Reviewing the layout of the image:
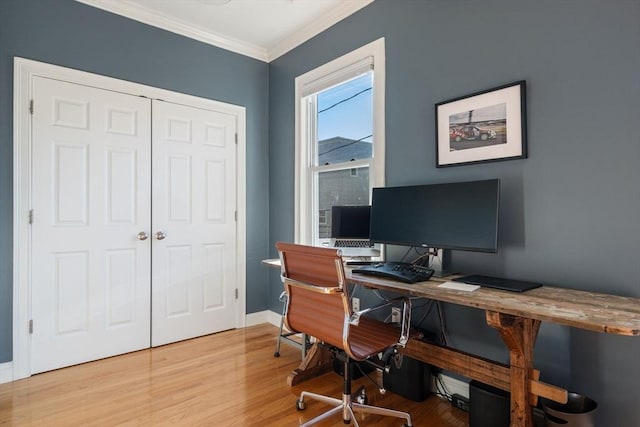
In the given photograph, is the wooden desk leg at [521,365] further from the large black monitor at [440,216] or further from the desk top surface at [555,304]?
the large black monitor at [440,216]

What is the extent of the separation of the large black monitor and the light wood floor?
3.34 feet

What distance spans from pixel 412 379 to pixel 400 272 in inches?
30.8

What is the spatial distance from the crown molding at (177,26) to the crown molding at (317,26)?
22 cm

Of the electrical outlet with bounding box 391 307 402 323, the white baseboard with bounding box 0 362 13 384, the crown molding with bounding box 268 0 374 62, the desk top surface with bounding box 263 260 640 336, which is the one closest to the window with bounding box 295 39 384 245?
the crown molding with bounding box 268 0 374 62

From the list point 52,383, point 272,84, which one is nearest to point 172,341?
point 52,383

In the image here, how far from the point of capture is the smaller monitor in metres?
2.57

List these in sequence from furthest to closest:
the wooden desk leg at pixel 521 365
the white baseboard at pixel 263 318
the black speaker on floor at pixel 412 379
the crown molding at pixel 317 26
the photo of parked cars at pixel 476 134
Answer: the white baseboard at pixel 263 318
the crown molding at pixel 317 26
the black speaker on floor at pixel 412 379
the photo of parked cars at pixel 476 134
the wooden desk leg at pixel 521 365

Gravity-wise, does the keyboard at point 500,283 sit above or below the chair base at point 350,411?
above

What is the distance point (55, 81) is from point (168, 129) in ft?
2.78

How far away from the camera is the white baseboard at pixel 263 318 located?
11.8ft

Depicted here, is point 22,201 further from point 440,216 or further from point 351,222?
point 440,216

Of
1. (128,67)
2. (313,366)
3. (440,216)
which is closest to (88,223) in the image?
(128,67)

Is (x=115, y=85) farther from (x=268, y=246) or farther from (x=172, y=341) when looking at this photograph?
(x=172, y=341)

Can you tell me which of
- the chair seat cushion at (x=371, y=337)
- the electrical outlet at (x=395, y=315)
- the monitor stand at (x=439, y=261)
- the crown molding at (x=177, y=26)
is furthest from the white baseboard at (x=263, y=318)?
the crown molding at (x=177, y=26)
